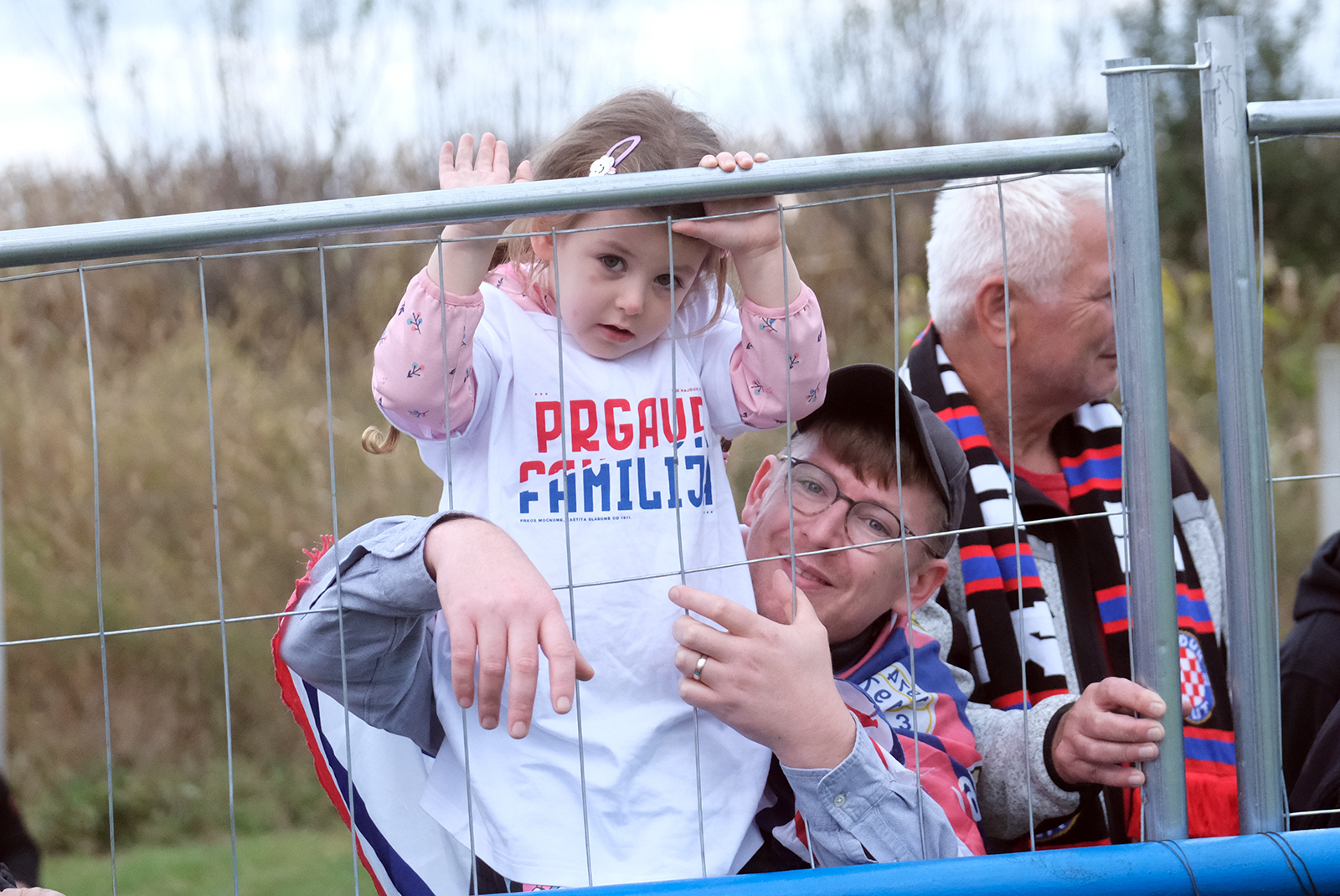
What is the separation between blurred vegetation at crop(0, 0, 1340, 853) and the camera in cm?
489

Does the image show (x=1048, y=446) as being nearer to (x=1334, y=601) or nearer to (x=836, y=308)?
(x=1334, y=601)

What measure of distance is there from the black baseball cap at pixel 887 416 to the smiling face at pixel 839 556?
0.05 metres

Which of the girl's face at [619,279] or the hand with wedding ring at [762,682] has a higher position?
the girl's face at [619,279]

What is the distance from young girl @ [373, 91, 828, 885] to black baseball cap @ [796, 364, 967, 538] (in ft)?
0.70

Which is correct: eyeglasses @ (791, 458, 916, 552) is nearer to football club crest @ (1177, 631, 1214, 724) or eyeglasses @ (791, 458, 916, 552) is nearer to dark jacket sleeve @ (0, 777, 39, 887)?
football club crest @ (1177, 631, 1214, 724)

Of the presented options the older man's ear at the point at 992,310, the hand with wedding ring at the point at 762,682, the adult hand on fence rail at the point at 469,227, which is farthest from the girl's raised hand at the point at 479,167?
the older man's ear at the point at 992,310

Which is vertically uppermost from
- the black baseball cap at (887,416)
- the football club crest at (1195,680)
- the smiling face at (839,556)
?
the black baseball cap at (887,416)

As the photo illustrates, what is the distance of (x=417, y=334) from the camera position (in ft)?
5.28

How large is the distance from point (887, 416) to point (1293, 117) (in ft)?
2.31

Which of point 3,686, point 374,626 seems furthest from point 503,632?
point 3,686

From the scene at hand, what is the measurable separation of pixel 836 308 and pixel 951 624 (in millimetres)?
5105

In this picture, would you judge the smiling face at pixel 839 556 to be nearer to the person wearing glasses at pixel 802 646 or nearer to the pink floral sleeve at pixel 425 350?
the person wearing glasses at pixel 802 646

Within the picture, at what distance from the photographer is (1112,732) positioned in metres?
1.65

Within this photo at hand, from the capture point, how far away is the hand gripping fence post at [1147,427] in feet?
5.10
